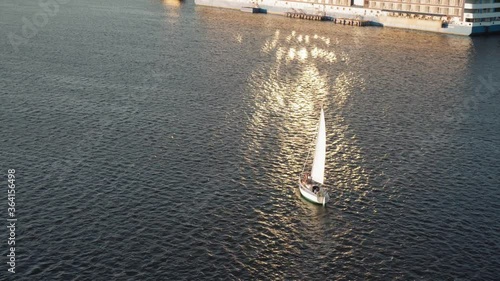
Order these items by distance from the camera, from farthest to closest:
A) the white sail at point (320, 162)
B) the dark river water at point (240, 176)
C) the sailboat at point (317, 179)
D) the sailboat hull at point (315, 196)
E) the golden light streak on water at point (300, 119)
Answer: the golden light streak on water at point (300, 119) < the white sail at point (320, 162) < the sailboat at point (317, 179) < the sailboat hull at point (315, 196) < the dark river water at point (240, 176)

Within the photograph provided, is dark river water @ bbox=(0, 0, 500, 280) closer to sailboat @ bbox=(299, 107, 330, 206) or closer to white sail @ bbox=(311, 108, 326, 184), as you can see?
sailboat @ bbox=(299, 107, 330, 206)

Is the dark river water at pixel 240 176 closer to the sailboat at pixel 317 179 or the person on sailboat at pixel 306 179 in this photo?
the sailboat at pixel 317 179

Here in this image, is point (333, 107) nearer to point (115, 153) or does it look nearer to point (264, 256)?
point (115, 153)

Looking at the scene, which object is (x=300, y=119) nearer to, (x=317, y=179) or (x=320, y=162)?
(x=320, y=162)

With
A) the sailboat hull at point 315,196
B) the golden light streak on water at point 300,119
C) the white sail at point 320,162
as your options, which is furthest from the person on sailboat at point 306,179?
the golden light streak on water at point 300,119

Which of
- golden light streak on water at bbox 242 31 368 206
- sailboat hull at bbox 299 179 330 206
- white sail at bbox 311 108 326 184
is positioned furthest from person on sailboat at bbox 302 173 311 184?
golden light streak on water at bbox 242 31 368 206

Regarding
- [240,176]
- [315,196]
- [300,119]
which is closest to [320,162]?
[315,196]
